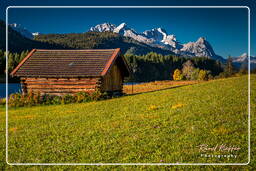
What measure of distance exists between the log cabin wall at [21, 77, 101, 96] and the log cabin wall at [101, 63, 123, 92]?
1060mm

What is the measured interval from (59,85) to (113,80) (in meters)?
4.60

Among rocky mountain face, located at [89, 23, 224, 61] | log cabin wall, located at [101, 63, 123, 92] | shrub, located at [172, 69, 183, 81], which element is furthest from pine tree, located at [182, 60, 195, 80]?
log cabin wall, located at [101, 63, 123, 92]

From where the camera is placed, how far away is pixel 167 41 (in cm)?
639

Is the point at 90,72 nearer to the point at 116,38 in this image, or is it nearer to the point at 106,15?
the point at 116,38

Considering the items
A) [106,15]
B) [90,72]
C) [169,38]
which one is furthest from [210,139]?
[90,72]

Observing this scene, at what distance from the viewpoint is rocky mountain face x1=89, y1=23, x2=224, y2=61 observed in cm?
622

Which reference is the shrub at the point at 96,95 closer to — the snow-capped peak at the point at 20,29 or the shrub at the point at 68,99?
the shrub at the point at 68,99

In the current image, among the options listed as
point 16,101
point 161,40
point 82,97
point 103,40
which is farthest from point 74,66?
point 161,40

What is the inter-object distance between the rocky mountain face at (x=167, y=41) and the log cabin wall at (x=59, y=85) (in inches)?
440

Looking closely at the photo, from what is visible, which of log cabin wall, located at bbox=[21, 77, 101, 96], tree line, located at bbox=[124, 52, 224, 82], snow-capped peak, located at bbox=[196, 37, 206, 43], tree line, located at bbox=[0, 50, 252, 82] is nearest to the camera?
snow-capped peak, located at bbox=[196, 37, 206, 43]

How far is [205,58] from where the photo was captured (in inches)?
270

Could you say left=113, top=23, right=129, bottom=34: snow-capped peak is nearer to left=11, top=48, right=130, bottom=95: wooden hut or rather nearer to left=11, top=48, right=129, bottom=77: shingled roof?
left=11, top=48, right=129, bottom=77: shingled roof

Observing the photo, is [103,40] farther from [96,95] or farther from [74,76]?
[74,76]

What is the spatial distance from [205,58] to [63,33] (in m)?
3.98
